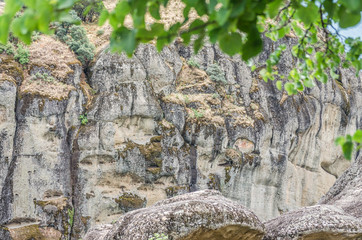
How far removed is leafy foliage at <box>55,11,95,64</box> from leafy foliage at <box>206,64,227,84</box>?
5743mm

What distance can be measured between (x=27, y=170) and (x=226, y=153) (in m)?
8.67

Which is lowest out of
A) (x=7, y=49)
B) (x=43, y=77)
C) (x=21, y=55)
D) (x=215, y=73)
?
(x=43, y=77)

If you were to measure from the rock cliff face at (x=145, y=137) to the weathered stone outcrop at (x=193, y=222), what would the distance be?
1090 centimetres

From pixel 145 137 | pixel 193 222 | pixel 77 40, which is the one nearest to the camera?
pixel 193 222

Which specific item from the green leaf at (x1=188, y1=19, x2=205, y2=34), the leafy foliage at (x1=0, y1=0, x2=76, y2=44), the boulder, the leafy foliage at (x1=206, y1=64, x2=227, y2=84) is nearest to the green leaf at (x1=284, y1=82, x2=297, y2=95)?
the green leaf at (x1=188, y1=19, x2=205, y2=34)

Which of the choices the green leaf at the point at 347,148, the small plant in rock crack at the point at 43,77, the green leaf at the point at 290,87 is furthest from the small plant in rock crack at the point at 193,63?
the green leaf at the point at 347,148

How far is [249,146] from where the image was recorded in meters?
22.4

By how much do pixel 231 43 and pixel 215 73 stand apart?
2140 cm

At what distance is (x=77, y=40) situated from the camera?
71.9 feet

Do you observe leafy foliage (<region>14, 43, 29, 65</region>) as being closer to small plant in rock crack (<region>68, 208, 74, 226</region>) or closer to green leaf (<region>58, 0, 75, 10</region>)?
small plant in rock crack (<region>68, 208, 74, 226</region>)

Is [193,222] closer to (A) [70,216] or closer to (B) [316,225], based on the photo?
(B) [316,225]

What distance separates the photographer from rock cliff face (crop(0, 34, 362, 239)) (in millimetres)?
17938

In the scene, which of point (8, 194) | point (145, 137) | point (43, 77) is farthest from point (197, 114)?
A: point (8, 194)

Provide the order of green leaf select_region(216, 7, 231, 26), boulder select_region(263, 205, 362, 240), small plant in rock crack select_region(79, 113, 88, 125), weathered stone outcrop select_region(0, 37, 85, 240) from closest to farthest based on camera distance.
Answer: green leaf select_region(216, 7, 231, 26) < boulder select_region(263, 205, 362, 240) < weathered stone outcrop select_region(0, 37, 85, 240) < small plant in rock crack select_region(79, 113, 88, 125)
